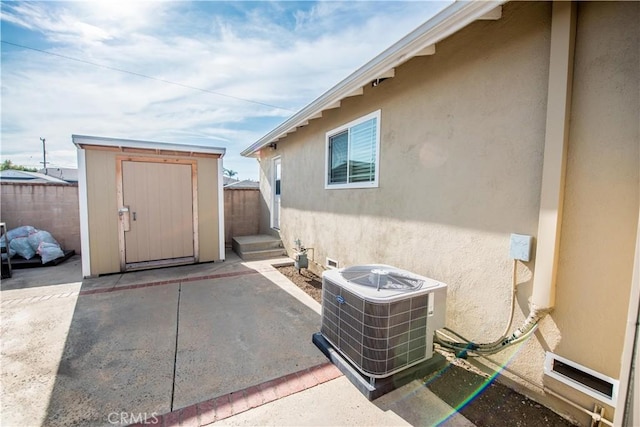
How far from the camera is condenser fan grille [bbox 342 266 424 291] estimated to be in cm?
216

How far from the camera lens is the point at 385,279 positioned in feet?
7.36

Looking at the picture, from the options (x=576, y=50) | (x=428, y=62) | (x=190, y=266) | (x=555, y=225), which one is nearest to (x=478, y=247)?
(x=555, y=225)

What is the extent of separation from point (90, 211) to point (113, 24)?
3.49 metres

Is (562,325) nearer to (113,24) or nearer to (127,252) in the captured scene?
(127,252)

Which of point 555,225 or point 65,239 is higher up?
point 555,225

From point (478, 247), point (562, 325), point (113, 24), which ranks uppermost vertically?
point (113, 24)

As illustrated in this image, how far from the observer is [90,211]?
486 cm

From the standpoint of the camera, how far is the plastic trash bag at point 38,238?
225 inches

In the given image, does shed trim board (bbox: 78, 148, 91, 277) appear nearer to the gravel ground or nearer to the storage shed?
the storage shed

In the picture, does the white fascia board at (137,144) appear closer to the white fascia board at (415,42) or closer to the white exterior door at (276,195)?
the white exterior door at (276,195)

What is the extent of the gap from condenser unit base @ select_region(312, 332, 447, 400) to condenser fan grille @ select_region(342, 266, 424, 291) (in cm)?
69

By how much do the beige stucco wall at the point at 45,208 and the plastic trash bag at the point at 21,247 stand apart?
0.81 m

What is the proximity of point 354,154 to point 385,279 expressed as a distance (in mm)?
2492

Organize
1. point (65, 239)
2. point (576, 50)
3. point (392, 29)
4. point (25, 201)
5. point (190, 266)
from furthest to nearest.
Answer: point (65, 239)
point (25, 201)
point (190, 266)
point (392, 29)
point (576, 50)
